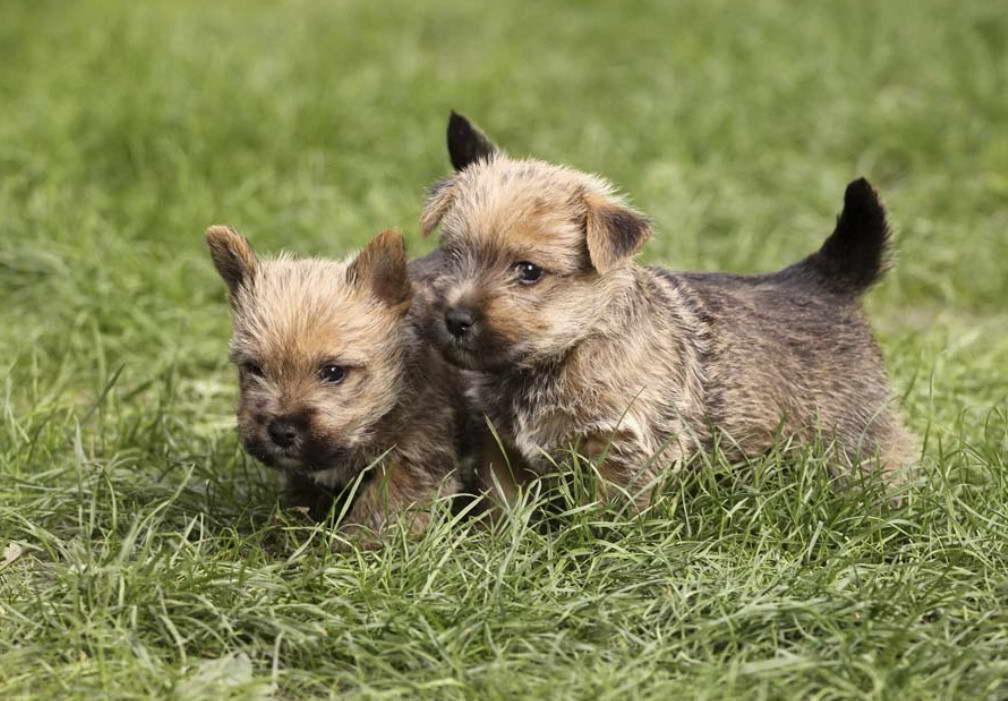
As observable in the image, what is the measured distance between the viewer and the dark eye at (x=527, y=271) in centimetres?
520

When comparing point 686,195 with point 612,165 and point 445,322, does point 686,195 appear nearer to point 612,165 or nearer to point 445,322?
point 612,165

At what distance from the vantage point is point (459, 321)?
199 inches

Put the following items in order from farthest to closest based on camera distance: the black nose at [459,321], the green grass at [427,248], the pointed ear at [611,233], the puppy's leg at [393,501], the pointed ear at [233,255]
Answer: the pointed ear at [233,255] < the puppy's leg at [393,501] < the pointed ear at [611,233] < the black nose at [459,321] < the green grass at [427,248]

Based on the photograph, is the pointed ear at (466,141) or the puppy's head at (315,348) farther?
the pointed ear at (466,141)

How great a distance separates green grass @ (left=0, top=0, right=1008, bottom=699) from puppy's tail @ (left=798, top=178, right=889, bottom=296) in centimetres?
62

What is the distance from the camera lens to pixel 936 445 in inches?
248

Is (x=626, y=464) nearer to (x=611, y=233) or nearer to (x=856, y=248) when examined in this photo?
(x=611, y=233)

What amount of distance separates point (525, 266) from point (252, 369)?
1.07 m

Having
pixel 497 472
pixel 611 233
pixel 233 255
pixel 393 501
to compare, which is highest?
pixel 611 233

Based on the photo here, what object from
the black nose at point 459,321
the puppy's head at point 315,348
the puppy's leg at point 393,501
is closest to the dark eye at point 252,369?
the puppy's head at point 315,348

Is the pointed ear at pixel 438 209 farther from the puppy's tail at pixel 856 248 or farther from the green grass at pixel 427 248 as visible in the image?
the puppy's tail at pixel 856 248

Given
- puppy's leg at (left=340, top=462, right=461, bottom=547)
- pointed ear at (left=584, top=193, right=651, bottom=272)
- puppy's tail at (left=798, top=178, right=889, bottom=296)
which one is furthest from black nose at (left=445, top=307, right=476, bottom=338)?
puppy's tail at (left=798, top=178, right=889, bottom=296)

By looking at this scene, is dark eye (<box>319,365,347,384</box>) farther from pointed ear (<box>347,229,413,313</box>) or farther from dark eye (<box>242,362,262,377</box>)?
pointed ear (<box>347,229,413,313</box>)

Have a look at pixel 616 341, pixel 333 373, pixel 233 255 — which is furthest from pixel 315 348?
pixel 616 341
